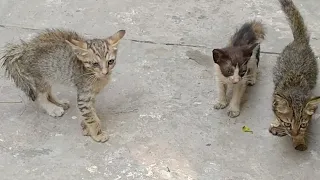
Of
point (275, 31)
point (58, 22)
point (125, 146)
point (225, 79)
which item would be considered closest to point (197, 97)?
point (225, 79)

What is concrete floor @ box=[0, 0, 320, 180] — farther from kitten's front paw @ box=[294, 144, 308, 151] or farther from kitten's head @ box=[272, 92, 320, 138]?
kitten's head @ box=[272, 92, 320, 138]

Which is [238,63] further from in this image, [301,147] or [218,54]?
[301,147]

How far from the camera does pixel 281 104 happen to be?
4.46 metres

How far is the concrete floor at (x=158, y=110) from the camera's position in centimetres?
461

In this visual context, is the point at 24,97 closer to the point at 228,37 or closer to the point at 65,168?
the point at 65,168

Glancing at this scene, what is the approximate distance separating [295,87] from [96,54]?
61.3 inches

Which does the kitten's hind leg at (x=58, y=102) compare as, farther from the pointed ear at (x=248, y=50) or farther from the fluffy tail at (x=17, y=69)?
the pointed ear at (x=248, y=50)

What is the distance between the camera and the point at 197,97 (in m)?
5.31

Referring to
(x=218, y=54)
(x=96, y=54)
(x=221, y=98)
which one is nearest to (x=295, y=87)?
(x=218, y=54)

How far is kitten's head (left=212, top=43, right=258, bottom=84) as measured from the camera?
15.8ft

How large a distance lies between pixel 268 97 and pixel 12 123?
2.24 m

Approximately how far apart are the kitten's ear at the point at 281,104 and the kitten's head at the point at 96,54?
51.2 inches

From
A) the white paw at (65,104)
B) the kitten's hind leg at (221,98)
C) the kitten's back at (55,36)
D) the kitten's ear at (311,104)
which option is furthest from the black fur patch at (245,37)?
the white paw at (65,104)

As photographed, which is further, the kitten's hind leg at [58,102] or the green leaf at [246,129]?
the kitten's hind leg at [58,102]
